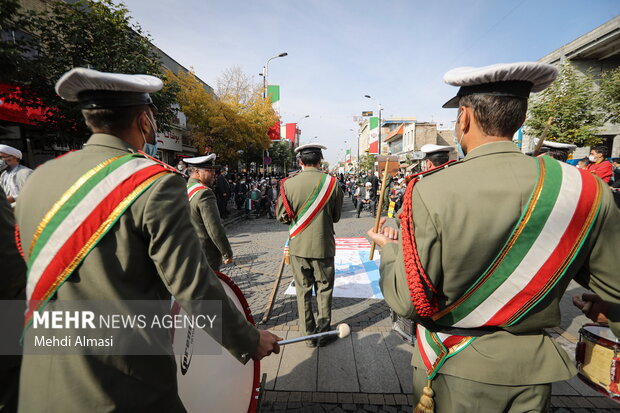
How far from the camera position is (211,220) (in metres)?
3.55

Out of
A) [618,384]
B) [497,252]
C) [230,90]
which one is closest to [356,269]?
[618,384]

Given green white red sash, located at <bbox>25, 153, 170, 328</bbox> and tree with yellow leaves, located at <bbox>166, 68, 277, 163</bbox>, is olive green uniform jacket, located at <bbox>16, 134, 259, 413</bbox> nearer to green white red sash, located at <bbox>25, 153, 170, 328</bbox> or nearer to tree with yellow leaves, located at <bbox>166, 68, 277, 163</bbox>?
green white red sash, located at <bbox>25, 153, 170, 328</bbox>

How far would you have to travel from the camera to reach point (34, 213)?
3.97ft

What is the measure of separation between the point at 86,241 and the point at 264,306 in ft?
12.0

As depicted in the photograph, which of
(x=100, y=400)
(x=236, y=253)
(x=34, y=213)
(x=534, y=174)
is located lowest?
(x=236, y=253)

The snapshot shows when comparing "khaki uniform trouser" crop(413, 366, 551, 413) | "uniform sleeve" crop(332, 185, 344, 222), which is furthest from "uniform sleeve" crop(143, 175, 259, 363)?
"uniform sleeve" crop(332, 185, 344, 222)

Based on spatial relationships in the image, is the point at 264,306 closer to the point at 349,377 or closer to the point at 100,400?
the point at 349,377

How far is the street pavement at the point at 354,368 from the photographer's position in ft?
8.39

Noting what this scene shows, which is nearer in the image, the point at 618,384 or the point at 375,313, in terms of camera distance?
the point at 618,384

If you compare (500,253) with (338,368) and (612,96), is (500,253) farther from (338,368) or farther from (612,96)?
(612,96)

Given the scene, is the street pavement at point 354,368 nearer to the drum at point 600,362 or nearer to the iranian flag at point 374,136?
the drum at point 600,362

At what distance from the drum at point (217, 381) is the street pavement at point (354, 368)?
22.7 inches

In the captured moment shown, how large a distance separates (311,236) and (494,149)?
2.44 meters

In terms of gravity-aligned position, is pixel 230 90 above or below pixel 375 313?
above
